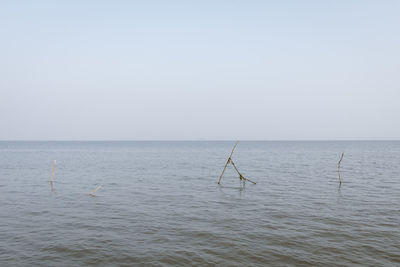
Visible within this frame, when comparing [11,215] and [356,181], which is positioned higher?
[356,181]

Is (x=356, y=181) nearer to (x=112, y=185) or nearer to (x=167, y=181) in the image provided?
(x=167, y=181)

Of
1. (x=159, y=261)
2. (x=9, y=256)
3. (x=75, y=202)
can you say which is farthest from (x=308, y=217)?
(x=75, y=202)

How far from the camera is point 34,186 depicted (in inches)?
1253

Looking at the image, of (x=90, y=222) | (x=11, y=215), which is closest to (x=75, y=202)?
(x=11, y=215)

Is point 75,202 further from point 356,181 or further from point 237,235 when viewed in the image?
point 356,181

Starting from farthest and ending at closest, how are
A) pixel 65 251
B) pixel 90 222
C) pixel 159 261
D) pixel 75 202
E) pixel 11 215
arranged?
pixel 75 202, pixel 11 215, pixel 90 222, pixel 65 251, pixel 159 261

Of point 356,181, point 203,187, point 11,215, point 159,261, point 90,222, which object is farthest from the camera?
point 356,181

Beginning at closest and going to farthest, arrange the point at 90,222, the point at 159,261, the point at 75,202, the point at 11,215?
the point at 159,261 < the point at 90,222 < the point at 11,215 < the point at 75,202

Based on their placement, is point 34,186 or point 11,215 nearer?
point 11,215

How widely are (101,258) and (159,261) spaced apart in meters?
2.63

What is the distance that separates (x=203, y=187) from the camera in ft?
103

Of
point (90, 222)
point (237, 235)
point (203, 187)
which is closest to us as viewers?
point (237, 235)

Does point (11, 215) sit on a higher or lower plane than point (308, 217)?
lower

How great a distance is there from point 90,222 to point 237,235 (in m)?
9.45
